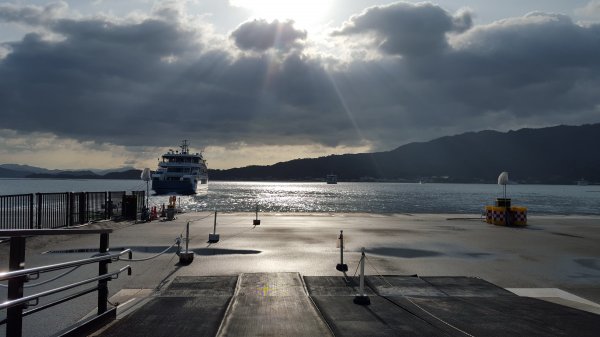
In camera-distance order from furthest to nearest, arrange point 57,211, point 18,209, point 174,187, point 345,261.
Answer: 1. point 174,187
2. point 57,211
3. point 18,209
4. point 345,261

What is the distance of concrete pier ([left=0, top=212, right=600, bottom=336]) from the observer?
8273 millimetres

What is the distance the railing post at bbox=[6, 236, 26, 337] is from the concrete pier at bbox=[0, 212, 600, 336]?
1.50m

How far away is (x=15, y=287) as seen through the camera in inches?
190

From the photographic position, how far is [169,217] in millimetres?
25969

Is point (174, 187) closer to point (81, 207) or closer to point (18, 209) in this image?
point (81, 207)

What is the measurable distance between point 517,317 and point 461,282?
2.63 meters

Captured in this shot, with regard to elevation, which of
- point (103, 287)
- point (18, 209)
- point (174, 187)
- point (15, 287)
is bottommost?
point (174, 187)

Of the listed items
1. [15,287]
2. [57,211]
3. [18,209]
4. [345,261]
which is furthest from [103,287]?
[57,211]

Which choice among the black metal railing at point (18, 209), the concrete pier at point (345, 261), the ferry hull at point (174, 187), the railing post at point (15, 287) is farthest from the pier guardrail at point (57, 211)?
the ferry hull at point (174, 187)

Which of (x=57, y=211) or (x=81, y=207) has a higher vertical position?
(x=81, y=207)

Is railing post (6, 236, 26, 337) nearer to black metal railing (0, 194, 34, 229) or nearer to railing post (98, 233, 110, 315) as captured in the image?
railing post (98, 233, 110, 315)

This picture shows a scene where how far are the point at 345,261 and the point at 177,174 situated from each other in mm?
94230

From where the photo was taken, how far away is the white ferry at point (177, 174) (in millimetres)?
99188

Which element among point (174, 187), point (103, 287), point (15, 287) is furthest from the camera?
point (174, 187)
